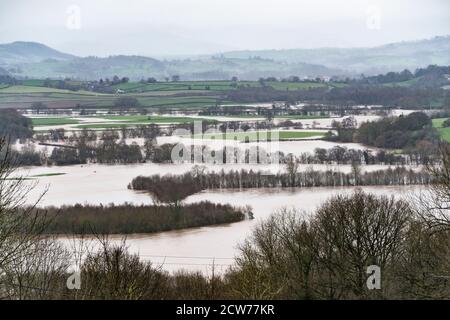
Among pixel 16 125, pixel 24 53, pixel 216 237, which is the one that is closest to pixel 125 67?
pixel 24 53

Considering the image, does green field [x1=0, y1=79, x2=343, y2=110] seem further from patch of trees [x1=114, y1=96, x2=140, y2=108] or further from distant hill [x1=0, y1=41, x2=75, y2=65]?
distant hill [x1=0, y1=41, x2=75, y2=65]

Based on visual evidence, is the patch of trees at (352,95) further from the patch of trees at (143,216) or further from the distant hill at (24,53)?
the patch of trees at (143,216)

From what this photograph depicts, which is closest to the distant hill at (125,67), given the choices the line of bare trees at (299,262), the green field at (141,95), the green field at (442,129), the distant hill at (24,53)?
the distant hill at (24,53)

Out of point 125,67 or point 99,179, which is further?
point 125,67

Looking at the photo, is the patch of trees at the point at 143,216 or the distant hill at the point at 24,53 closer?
the patch of trees at the point at 143,216

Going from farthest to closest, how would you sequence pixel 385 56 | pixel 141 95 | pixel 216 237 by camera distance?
1. pixel 385 56
2. pixel 141 95
3. pixel 216 237

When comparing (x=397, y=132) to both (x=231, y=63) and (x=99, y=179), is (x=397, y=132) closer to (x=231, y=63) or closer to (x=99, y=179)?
(x=99, y=179)
